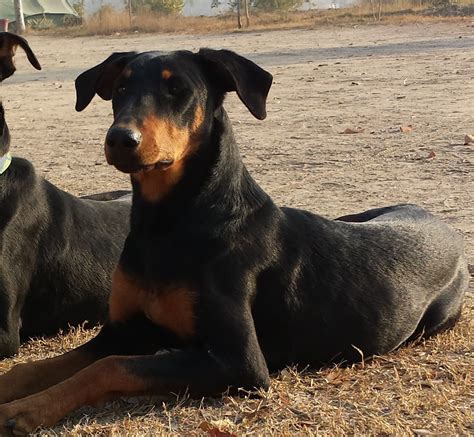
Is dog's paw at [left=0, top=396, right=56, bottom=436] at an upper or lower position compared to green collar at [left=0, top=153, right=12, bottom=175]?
lower

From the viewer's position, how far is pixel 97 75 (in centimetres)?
483

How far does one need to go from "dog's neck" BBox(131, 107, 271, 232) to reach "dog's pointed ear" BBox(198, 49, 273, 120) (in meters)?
0.17

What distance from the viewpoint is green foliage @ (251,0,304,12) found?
5200 cm

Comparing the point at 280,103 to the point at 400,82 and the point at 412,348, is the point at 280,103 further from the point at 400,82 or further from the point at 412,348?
the point at 412,348

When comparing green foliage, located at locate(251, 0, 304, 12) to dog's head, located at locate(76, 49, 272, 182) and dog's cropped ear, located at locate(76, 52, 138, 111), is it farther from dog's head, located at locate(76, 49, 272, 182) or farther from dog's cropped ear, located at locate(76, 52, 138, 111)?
dog's head, located at locate(76, 49, 272, 182)

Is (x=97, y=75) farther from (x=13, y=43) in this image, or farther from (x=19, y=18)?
(x=19, y=18)

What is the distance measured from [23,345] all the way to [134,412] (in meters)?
1.59

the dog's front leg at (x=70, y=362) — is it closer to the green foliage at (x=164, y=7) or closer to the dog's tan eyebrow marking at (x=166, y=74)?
the dog's tan eyebrow marking at (x=166, y=74)

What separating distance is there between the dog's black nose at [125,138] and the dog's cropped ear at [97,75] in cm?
83

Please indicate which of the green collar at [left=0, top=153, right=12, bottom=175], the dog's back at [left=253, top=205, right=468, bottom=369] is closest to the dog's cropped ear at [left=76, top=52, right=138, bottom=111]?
the green collar at [left=0, top=153, right=12, bottom=175]

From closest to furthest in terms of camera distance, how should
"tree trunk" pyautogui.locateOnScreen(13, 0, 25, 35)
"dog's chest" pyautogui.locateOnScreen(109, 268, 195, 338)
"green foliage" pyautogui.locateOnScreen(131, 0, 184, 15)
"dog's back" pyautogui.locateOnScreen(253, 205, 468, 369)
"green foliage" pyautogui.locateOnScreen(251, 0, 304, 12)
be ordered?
"dog's chest" pyautogui.locateOnScreen(109, 268, 195, 338) → "dog's back" pyautogui.locateOnScreen(253, 205, 468, 369) → "tree trunk" pyautogui.locateOnScreen(13, 0, 25, 35) → "green foliage" pyautogui.locateOnScreen(131, 0, 184, 15) → "green foliage" pyautogui.locateOnScreen(251, 0, 304, 12)

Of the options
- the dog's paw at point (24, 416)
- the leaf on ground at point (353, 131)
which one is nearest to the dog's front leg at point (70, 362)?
the dog's paw at point (24, 416)

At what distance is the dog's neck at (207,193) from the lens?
451 cm

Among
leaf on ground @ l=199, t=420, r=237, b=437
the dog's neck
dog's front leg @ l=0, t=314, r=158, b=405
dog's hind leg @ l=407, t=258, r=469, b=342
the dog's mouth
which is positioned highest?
the dog's mouth
